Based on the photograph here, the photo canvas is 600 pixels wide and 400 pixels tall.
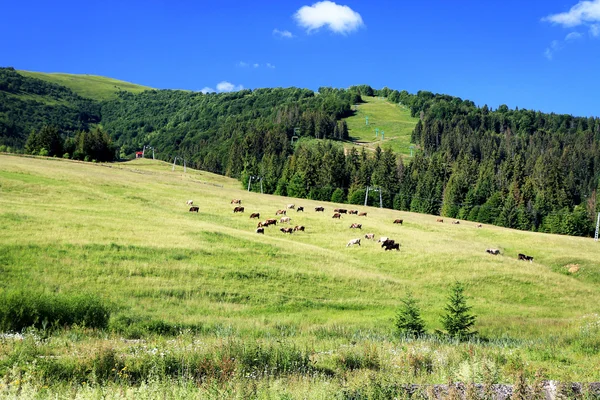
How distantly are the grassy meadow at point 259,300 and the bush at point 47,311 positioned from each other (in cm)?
103

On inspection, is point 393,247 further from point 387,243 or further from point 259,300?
point 259,300

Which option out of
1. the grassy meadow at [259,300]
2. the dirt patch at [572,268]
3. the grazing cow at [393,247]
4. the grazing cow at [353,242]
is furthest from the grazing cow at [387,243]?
the dirt patch at [572,268]

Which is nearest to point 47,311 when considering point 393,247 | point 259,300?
point 259,300

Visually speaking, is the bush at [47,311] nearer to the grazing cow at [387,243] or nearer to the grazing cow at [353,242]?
the grazing cow at [353,242]

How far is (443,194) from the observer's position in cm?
14350

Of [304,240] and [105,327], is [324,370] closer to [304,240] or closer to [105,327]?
[105,327]

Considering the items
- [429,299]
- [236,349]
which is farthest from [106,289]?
[429,299]

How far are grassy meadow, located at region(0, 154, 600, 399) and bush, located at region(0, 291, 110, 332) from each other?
3.39 feet

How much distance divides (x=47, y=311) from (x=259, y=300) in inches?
474

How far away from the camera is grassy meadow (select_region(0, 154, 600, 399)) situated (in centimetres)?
908

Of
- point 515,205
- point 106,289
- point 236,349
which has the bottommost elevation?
point 106,289

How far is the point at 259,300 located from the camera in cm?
2548

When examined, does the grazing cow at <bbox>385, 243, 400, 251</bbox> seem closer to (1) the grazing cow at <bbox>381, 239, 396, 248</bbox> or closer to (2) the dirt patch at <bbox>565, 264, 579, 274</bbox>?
(1) the grazing cow at <bbox>381, 239, 396, 248</bbox>

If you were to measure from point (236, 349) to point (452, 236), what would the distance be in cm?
5611
